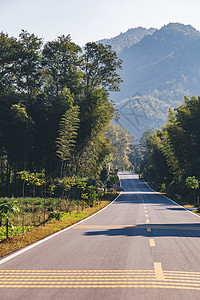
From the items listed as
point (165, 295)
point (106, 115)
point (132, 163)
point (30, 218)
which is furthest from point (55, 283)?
point (132, 163)

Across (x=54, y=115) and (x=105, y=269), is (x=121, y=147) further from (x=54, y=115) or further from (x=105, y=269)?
(x=105, y=269)

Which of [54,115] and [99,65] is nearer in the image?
[54,115]

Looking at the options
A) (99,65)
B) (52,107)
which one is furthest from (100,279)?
(99,65)

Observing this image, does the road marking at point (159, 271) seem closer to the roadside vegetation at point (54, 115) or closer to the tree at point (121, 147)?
the roadside vegetation at point (54, 115)

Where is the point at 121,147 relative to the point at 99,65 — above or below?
below

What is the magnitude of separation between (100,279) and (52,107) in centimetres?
2693

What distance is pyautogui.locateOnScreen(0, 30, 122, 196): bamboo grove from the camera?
2934cm

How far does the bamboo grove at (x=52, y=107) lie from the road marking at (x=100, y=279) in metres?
19.8

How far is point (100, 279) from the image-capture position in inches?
239

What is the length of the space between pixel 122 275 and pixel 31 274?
5.65 ft

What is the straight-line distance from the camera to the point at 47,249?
353 inches

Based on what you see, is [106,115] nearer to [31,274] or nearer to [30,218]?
[30,218]

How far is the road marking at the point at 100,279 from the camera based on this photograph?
5734 mm

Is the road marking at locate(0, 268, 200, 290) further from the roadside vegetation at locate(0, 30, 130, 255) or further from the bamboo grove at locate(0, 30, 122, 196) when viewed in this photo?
the bamboo grove at locate(0, 30, 122, 196)
